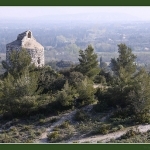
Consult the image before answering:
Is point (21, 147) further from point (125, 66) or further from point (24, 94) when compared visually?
point (125, 66)

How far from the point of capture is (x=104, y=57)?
13162 cm

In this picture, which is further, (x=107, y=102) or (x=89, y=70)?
(x=89, y=70)

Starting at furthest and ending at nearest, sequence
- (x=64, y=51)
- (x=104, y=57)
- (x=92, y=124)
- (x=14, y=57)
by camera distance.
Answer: (x=64, y=51) < (x=104, y=57) < (x=14, y=57) < (x=92, y=124)

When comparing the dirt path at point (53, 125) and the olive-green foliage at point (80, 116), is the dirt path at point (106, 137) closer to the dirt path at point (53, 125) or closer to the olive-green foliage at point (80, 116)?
the dirt path at point (53, 125)

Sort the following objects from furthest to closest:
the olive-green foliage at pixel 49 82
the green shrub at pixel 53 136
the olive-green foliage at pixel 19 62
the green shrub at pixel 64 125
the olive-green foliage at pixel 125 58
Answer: the olive-green foliage at pixel 125 58
the olive-green foliage at pixel 19 62
the olive-green foliage at pixel 49 82
the green shrub at pixel 64 125
the green shrub at pixel 53 136

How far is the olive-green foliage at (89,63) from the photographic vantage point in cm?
3112

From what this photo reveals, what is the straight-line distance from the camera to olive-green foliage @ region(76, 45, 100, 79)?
3112 cm

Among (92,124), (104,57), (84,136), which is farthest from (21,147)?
(104,57)

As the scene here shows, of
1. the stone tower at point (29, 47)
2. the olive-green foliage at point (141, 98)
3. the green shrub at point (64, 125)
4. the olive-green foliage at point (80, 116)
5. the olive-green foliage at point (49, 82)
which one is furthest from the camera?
the stone tower at point (29, 47)

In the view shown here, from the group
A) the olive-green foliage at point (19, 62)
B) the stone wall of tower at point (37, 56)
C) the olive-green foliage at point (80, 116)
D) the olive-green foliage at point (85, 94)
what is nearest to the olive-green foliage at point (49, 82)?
the olive-green foliage at point (19, 62)

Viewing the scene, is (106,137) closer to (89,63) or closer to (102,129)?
(102,129)

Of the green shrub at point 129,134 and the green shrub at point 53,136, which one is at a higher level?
the green shrub at point 129,134

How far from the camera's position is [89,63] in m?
31.2

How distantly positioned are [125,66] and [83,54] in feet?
14.4
